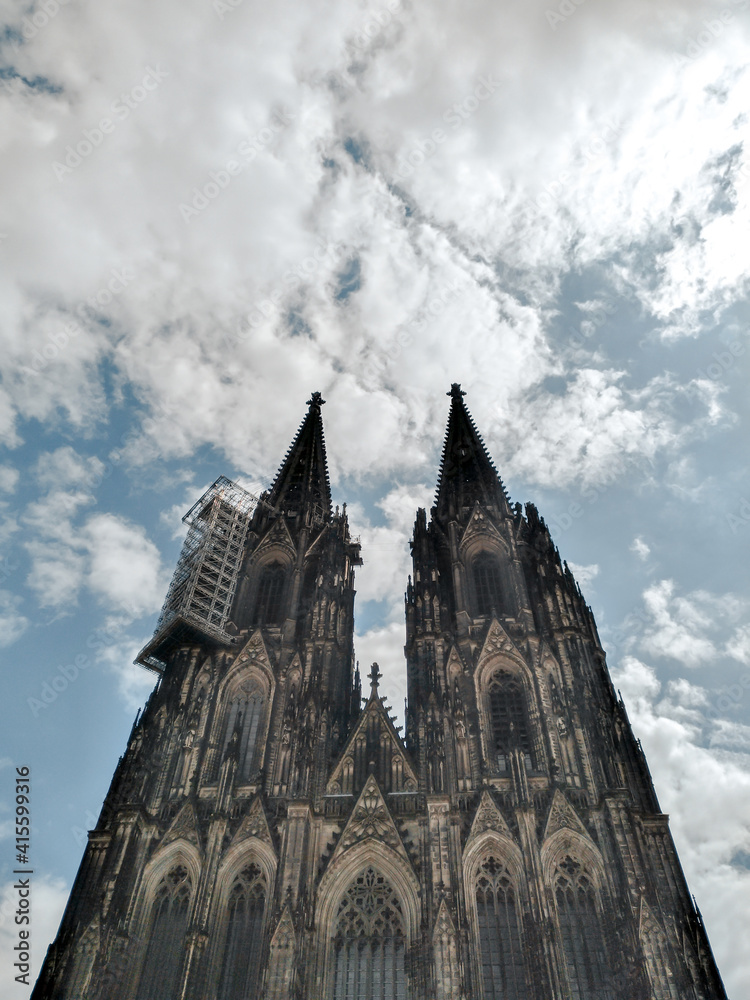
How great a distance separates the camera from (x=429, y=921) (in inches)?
886

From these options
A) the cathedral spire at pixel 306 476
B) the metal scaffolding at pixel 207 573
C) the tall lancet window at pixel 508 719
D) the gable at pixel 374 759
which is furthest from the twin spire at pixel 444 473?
the gable at pixel 374 759

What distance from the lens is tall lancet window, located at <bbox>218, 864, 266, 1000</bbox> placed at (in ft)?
73.4

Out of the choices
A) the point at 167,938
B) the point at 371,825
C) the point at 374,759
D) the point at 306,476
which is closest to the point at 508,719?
the point at 374,759

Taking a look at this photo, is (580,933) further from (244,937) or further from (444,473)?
(444,473)

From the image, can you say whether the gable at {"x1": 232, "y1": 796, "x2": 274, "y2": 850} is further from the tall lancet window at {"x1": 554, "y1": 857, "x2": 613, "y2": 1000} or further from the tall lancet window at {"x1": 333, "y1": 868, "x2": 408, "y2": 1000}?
the tall lancet window at {"x1": 554, "y1": 857, "x2": 613, "y2": 1000}

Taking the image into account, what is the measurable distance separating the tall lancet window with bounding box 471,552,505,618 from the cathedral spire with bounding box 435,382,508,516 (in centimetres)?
417

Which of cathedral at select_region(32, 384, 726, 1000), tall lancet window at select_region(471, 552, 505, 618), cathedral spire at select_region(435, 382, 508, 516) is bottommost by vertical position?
cathedral at select_region(32, 384, 726, 1000)

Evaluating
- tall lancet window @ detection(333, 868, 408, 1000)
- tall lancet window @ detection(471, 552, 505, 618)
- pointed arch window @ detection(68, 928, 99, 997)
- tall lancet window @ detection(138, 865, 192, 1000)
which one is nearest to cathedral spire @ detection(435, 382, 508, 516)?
tall lancet window @ detection(471, 552, 505, 618)

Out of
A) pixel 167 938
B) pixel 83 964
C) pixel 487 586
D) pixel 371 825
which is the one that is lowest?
pixel 83 964

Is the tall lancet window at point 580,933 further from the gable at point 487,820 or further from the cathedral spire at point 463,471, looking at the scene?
the cathedral spire at point 463,471

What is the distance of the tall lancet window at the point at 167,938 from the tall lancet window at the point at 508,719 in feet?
38.4

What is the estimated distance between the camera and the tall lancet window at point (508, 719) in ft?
89.7

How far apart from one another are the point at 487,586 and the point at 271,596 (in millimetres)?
10358

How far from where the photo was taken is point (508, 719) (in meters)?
28.5
